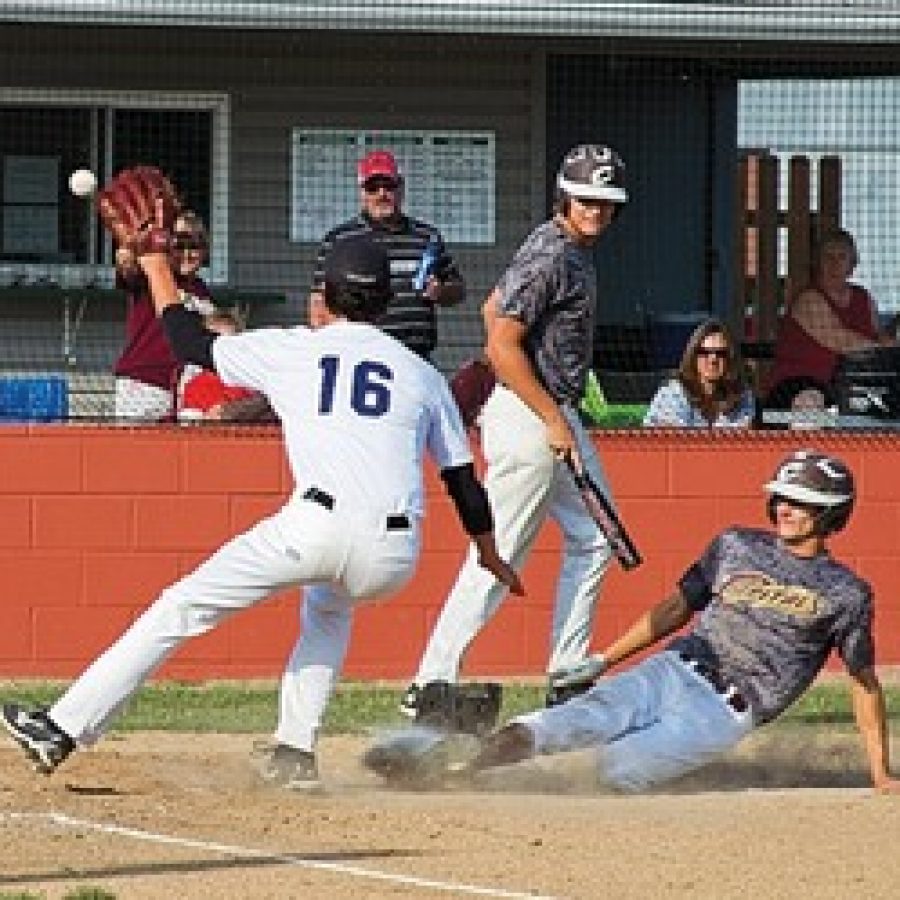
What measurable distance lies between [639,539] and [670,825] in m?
5.07

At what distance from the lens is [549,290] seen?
11.2 meters

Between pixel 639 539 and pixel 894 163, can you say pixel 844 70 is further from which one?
pixel 639 539

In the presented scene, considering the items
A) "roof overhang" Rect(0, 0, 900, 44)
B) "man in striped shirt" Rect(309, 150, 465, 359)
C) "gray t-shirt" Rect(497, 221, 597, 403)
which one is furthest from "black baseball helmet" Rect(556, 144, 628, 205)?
"roof overhang" Rect(0, 0, 900, 44)

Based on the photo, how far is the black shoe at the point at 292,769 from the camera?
10.0 meters

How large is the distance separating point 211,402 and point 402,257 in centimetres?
141

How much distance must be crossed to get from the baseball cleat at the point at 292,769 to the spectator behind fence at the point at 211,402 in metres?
4.36

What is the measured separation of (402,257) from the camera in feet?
44.1

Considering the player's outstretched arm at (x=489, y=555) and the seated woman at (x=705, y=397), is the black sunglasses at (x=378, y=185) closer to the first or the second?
the seated woman at (x=705, y=397)

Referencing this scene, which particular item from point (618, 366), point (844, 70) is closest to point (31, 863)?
point (618, 366)

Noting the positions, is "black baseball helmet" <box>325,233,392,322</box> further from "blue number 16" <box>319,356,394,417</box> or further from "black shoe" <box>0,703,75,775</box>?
"black shoe" <box>0,703,75,775</box>

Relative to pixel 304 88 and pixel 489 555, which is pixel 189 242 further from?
pixel 304 88

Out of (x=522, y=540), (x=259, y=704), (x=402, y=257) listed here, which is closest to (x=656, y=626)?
(x=522, y=540)

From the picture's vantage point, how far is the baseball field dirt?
8180 mm

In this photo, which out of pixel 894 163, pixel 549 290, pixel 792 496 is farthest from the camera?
pixel 894 163
